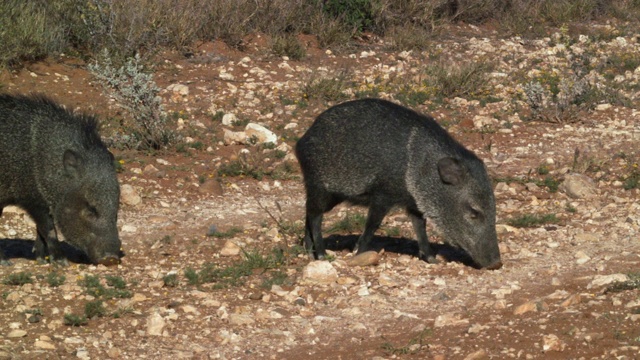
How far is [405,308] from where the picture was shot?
6734 mm

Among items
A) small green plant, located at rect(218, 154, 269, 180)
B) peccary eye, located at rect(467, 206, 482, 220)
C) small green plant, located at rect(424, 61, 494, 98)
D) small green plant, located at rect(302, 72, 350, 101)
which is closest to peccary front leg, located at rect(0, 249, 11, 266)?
small green plant, located at rect(218, 154, 269, 180)

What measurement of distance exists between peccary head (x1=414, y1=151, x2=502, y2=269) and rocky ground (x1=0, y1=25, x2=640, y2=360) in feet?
0.67

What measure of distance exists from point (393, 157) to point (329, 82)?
472cm

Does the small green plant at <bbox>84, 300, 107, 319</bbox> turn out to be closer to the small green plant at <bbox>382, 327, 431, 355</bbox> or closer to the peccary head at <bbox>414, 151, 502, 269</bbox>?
the small green plant at <bbox>382, 327, 431, 355</bbox>

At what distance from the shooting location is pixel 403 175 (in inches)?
299

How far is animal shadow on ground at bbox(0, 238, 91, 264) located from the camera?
7949 millimetres

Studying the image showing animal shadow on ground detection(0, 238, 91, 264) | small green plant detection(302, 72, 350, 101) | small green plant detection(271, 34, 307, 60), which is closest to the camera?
animal shadow on ground detection(0, 238, 91, 264)

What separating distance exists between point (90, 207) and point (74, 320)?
1.38 metres

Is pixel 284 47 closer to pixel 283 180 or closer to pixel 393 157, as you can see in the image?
pixel 283 180

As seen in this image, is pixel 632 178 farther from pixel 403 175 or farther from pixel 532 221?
pixel 403 175

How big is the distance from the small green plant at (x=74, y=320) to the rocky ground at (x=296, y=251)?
0.01 m

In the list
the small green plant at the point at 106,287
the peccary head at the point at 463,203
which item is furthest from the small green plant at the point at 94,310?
the peccary head at the point at 463,203

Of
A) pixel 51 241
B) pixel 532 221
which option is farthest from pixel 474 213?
pixel 51 241

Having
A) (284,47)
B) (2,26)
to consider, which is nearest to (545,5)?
(284,47)
